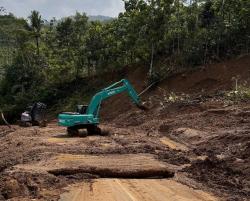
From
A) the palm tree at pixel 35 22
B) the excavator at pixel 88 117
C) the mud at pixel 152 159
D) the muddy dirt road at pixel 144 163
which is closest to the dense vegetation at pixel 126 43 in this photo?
the palm tree at pixel 35 22

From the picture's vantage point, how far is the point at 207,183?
12.6 meters

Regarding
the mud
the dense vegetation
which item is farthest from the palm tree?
the mud

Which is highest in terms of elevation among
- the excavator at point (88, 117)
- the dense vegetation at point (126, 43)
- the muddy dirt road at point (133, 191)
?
the dense vegetation at point (126, 43)

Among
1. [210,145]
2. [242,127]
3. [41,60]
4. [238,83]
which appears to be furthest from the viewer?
[41,60]

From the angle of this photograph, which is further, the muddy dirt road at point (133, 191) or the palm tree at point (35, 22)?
the palm tree at point (35, 22)

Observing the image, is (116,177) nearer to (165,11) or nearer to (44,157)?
(44,157)

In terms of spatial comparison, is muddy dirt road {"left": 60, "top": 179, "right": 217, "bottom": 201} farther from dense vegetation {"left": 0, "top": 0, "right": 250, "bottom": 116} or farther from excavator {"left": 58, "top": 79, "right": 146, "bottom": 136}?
dense vegetation {"left": 0, "top": 0, "right": 250, "bottom": 116}

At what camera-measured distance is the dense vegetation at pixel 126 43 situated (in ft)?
118

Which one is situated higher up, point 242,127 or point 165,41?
point 165,41

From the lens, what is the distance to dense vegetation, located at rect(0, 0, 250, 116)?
118ft

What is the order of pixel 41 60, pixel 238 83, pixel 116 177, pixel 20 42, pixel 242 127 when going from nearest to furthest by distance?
pixel 116 177 → pixel 242 127 → pixel 238 83 → pixel 41 60 → pixel 20 42

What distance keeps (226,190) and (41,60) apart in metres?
42.5

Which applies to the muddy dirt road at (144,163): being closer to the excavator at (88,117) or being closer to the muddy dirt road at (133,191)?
the muddy dirt road at (133,191)

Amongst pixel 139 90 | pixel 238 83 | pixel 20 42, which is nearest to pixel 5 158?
pixel 238 83
